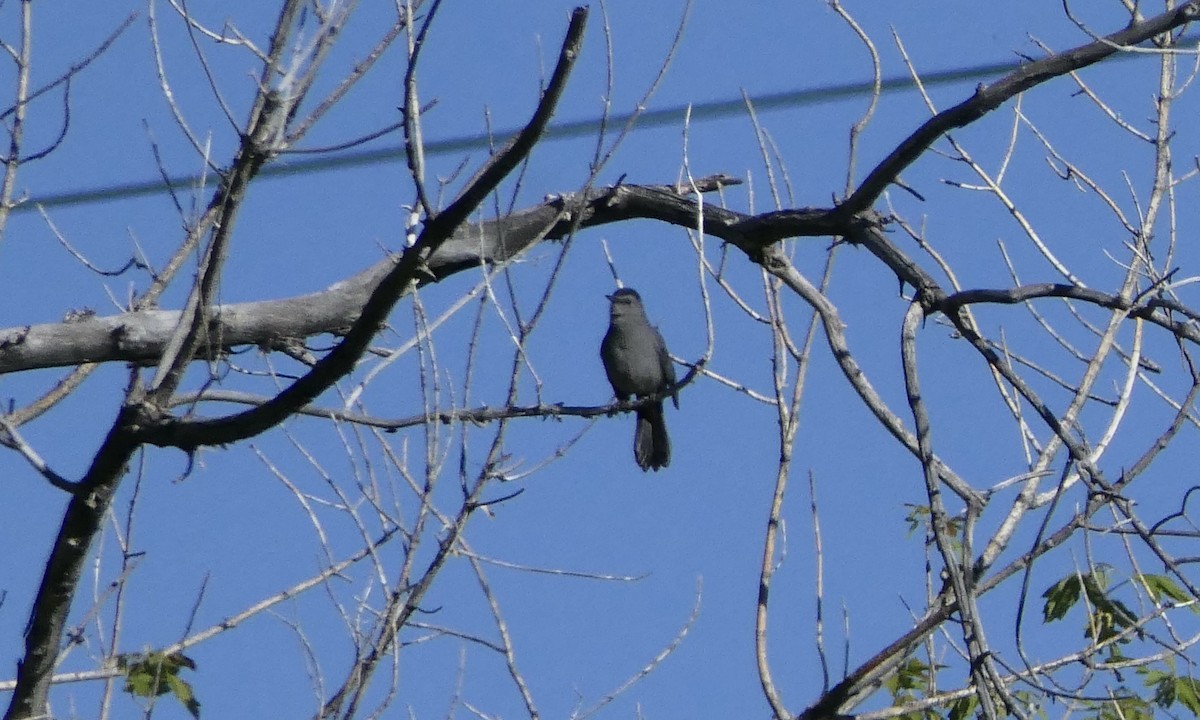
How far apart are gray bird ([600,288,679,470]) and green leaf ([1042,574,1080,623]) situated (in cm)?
283

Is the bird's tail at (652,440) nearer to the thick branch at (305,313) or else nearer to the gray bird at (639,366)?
the gray bird at (639,366)

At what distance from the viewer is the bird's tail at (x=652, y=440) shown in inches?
298

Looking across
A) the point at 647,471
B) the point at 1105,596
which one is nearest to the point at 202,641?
the point at 1105,596

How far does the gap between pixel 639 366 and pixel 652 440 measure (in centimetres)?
37

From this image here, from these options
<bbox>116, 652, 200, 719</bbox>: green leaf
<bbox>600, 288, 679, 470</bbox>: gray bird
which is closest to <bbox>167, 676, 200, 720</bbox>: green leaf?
<bbox>116, 652, 200, 719</bbox>: green leaf

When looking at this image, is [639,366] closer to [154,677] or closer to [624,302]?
[624,302]

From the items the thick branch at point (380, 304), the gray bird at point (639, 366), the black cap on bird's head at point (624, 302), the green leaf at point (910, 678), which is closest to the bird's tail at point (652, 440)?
the gray bird at point (639, 366)

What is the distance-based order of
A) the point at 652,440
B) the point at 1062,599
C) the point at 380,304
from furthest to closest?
the point at 652,440
the point at 1062,599
the point at 380,304

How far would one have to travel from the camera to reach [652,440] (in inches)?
300

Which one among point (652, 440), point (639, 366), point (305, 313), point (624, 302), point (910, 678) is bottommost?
point (910, 678)

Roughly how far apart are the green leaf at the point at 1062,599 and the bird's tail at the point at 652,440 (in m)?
2.89

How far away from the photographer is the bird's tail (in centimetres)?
756

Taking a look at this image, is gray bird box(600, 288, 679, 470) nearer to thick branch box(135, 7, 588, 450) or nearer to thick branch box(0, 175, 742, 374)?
thick branch box(0, 175, 742, 374)

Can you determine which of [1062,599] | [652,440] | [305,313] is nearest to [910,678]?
[1062,599]
